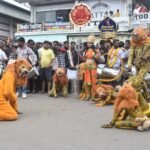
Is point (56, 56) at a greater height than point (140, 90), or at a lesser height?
greater

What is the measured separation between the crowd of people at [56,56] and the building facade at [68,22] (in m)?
6.95

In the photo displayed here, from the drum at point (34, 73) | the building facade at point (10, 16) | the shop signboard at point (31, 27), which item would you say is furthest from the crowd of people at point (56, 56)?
the building facade at point (10, 16)

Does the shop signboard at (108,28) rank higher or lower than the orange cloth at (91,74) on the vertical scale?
higher

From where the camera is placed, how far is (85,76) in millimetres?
11875

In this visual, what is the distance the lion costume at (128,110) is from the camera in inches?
281

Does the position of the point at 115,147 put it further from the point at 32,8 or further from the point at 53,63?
the point at 32,8

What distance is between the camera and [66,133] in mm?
7008

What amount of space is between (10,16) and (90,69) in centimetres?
1869

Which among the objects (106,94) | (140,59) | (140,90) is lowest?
(106,94)

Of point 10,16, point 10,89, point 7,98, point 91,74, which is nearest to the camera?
point 10,89

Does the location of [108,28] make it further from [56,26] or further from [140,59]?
[56,26]

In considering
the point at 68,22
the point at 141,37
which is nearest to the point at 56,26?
the point at 68,22

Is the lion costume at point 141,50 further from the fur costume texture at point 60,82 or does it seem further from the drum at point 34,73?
the drum at point 34,73

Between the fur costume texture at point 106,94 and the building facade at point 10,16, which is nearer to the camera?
the fur costume texture at point 106,94
